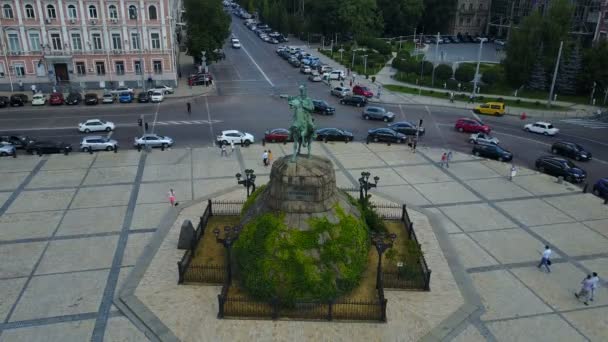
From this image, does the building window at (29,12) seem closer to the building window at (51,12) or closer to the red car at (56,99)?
the building window at (51,12)

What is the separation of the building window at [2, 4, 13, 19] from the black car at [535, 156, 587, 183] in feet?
194

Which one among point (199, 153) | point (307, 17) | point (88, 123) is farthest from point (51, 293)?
point (307, 17)

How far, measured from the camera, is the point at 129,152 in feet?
134

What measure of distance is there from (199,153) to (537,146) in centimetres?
3087

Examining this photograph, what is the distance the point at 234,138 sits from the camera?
1702 inches

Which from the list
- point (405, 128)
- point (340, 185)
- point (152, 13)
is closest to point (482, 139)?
point (405, 128)

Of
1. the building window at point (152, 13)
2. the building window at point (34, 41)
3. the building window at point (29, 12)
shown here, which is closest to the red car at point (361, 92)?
the building window at point (152, 13)

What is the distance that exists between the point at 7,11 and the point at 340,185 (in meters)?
48.1

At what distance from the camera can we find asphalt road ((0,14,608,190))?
45.3m

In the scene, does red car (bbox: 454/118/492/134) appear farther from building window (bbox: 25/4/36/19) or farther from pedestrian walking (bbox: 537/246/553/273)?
building window (bbox: 25/4/36/19)

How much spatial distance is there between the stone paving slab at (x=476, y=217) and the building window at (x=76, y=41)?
5059cm

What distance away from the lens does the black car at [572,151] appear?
4205 centimetres

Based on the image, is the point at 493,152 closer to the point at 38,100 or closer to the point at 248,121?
the point at 248,121

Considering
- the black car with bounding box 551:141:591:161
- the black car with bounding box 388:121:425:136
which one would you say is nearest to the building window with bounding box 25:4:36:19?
the black car with bounding box 388:121:425:136
